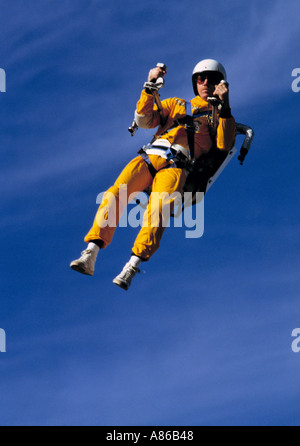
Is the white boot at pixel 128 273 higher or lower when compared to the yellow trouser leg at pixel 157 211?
lower

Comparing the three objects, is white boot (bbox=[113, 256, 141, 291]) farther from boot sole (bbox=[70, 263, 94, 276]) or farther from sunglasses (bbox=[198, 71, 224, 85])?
sunglasses (bbox=[198, 71, 224, 85])

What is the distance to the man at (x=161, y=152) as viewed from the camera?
21.0 meters

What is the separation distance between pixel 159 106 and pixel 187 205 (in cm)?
197

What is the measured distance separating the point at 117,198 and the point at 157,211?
0.97m

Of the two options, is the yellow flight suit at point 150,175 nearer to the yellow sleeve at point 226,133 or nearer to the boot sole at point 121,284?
the yellow sleeve at point 226,133

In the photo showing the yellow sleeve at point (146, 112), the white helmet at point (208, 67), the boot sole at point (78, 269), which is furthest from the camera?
the white helmet at point (208, 67)

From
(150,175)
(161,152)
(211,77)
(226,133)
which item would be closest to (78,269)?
(150,175)

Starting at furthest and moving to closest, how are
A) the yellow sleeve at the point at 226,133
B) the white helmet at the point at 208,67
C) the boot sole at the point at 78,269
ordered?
the white helmet at the point at 208,67
the yellow sleeve at the point at 226,133
the boot sole at the point at 78,269

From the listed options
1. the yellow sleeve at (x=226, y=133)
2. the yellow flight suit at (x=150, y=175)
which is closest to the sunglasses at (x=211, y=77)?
the yellow flight suit at (x=150, y=175)

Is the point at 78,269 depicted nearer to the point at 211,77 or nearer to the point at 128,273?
the point at 128,273

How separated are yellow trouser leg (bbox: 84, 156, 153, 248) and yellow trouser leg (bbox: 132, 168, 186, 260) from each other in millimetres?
339

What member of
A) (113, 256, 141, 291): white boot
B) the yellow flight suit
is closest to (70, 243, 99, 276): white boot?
the yellow flight suit

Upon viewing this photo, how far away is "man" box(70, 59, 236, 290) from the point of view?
21.0 m

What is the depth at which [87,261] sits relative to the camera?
20.9m
